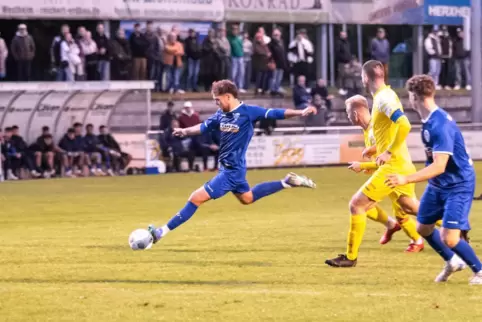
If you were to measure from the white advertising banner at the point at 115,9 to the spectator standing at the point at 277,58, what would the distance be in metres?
2.72

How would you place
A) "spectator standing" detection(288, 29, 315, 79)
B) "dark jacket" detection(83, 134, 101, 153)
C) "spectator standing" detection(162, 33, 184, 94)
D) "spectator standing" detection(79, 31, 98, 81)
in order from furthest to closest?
"spectator standing" detection(288, 29, 315, 79) < "spectator standing" detection(162, 33, 184, 94) < "spectator standing" detection(79, 31, 98, 81) < "dark jacket" detection(83, 134, 101, 153)

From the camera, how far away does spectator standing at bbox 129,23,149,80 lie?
108 ft

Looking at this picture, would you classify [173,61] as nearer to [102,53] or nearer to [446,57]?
[102,53]

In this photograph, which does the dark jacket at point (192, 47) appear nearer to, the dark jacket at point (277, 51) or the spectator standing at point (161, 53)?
the spectator standing at point (161, 53)

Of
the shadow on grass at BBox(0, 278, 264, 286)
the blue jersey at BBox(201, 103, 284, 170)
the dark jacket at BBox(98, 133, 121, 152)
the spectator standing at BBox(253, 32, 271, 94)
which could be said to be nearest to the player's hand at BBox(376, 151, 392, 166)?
the shadow on grass at BBox(0, 278, 264, 286)

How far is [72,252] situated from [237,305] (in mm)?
4524

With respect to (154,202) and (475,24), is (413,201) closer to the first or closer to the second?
(154,202)

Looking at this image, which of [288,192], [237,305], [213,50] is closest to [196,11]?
[213,50]

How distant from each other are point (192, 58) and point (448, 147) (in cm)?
2499

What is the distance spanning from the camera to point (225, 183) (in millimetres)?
13266

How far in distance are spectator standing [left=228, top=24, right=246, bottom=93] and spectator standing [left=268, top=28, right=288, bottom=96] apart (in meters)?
1.00

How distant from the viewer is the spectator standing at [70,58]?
3147 centimetres

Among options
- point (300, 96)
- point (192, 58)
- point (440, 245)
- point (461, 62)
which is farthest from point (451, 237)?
point (461, 62)

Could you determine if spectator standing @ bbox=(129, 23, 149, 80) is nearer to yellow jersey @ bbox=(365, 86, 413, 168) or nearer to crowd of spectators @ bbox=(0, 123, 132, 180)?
crowd of spectators @ bbox=(0, 123, 132, 180)
